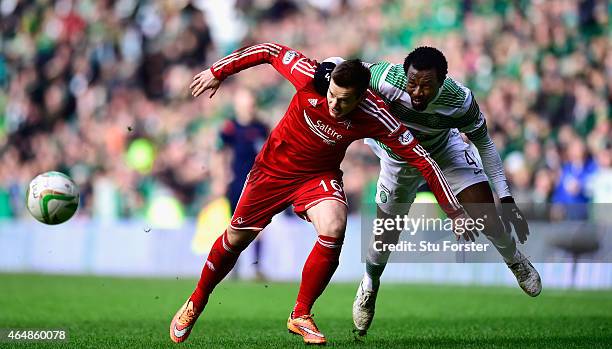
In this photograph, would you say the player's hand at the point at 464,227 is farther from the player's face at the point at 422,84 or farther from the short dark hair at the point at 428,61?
the short dark hair at the point at 428,61

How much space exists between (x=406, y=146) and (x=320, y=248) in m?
0.98

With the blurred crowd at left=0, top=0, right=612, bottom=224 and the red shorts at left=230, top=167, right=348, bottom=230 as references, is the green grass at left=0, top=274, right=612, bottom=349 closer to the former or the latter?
the red shorts at left=230, top=167, right=348, bottom=230

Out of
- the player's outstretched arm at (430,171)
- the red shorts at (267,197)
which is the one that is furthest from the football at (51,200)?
the player's outstretched arm at (430,171)

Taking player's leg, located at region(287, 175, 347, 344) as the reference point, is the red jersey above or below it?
above

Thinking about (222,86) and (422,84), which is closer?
(422,84)

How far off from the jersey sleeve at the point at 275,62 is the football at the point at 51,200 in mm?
1806

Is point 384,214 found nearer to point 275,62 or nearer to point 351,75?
point 275,62

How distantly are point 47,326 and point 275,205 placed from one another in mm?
2645

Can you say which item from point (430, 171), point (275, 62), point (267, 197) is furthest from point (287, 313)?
point (430, 171)

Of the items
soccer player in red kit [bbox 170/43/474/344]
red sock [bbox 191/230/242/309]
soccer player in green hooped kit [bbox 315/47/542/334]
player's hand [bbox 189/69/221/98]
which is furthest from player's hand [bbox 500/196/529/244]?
player's hand [bbox 189/69/221/98]

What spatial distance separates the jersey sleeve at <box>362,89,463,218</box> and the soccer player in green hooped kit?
36cm

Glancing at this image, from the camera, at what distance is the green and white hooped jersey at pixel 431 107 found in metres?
8.21

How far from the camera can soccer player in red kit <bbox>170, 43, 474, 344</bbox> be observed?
7.64 m

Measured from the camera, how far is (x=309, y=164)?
8.03 metres
